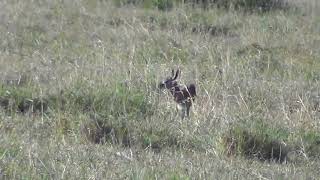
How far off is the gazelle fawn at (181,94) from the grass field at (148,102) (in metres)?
0.07

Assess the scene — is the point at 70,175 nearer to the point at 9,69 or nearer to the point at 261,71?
the point at 9,69

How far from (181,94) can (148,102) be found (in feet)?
0.84

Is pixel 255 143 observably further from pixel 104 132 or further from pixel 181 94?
pixel 104 132

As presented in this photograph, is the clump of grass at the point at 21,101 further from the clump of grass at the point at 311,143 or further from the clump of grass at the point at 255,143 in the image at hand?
the clump of grass at the point at 311,143

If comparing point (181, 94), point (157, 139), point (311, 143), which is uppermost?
point (181, 94)

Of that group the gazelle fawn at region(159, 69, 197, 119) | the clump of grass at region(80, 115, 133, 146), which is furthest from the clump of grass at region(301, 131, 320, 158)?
the clump of grass at region(80, 115, 133, 146)

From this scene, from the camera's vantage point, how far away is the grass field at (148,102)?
14.0ft

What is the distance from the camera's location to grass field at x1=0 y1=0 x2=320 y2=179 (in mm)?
4270

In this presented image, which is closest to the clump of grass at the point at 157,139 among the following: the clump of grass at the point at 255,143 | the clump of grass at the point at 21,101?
the clump of grass at the point at 255,143

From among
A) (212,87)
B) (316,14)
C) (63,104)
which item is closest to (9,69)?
(63,104)

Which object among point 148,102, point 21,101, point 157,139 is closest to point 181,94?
point 148,102

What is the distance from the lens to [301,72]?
7.70 m

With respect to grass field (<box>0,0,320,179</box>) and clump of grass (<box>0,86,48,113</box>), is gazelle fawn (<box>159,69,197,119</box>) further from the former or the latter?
clump of grass (<box>0,86,48,113</box>)

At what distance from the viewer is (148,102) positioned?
5566 mm
